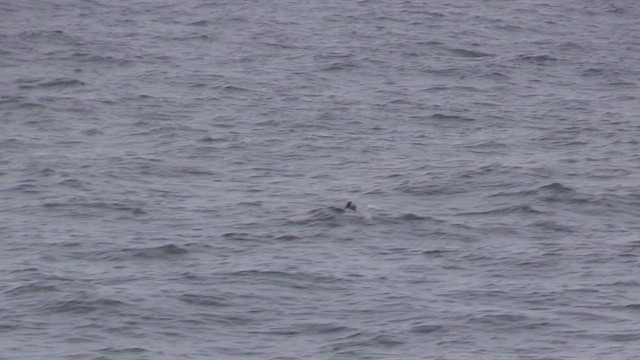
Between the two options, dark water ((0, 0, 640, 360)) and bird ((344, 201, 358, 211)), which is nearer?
dark water ((0, 0, 640, 360))

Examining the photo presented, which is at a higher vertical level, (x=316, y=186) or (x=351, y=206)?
(x=351, y=206)

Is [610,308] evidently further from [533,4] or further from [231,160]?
[533,4]

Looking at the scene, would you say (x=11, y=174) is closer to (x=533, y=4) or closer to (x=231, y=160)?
(x=231, y=160)

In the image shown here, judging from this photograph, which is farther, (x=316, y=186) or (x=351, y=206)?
(x=316, y=186)

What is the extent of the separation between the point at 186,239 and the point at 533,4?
128 ft

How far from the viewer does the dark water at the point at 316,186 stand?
28969 millimetres

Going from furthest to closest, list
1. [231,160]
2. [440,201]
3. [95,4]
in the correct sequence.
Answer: [95,4]
[231,160]
[440,201]

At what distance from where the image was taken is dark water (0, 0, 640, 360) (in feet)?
95.0

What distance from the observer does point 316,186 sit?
130 ft

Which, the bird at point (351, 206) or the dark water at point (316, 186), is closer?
the dark water at point (316, 186)

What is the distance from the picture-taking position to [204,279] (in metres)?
31.5

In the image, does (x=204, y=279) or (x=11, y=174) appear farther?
(x=11, y=174)

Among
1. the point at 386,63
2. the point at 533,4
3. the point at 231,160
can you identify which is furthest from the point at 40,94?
the point at 533,4

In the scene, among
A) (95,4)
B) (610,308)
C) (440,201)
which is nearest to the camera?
(610,308)
